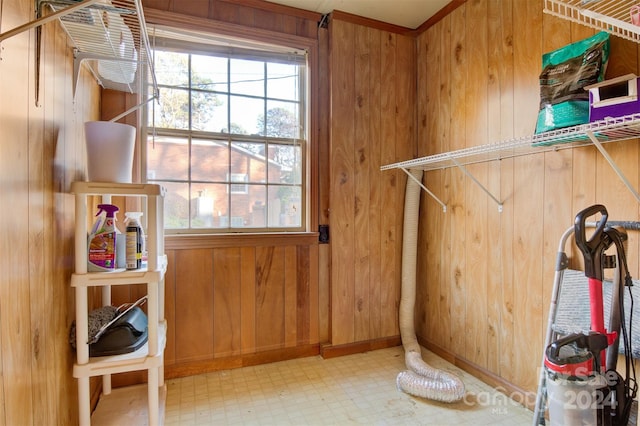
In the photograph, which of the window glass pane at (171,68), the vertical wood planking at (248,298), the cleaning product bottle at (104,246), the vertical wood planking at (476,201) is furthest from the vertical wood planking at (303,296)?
the window glass pane at (171,68)

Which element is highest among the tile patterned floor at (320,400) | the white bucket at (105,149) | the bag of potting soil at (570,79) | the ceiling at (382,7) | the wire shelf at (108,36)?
the ceiling at (382,7)

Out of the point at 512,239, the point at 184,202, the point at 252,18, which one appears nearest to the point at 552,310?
the point at 512,239

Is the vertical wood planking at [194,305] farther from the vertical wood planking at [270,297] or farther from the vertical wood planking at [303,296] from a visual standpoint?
the vertical wood planking at [303,296]

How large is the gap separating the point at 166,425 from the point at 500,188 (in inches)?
82.2

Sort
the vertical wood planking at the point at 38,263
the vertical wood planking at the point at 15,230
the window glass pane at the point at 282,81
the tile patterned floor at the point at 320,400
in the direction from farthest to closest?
the window glass pane at the point at 282,81
the tile patterned floor at the point at 320,400
the vertical wood planking at the point at 38,263
the vertical wood planking at the point at 15,230

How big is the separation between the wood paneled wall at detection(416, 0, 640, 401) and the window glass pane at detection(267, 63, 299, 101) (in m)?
0.94

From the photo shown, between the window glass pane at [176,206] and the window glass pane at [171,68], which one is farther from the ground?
the window glass pane at [171,68]

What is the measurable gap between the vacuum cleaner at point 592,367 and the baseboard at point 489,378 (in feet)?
2.25

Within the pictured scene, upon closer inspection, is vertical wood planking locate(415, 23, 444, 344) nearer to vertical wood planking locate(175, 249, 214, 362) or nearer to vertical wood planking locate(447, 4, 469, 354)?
vertical wood planking locate(447, 4, 469, 354)

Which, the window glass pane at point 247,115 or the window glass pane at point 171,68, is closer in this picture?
the window glass pane at point 171,68

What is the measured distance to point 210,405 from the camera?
Result: 1775 mm

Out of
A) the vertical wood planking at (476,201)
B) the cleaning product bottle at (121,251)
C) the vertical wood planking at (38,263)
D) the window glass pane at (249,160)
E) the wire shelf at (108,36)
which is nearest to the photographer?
the vertical wood planking at (38,263)

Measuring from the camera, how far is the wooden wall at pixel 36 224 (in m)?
0.89

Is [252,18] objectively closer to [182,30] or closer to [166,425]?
[182,30]
